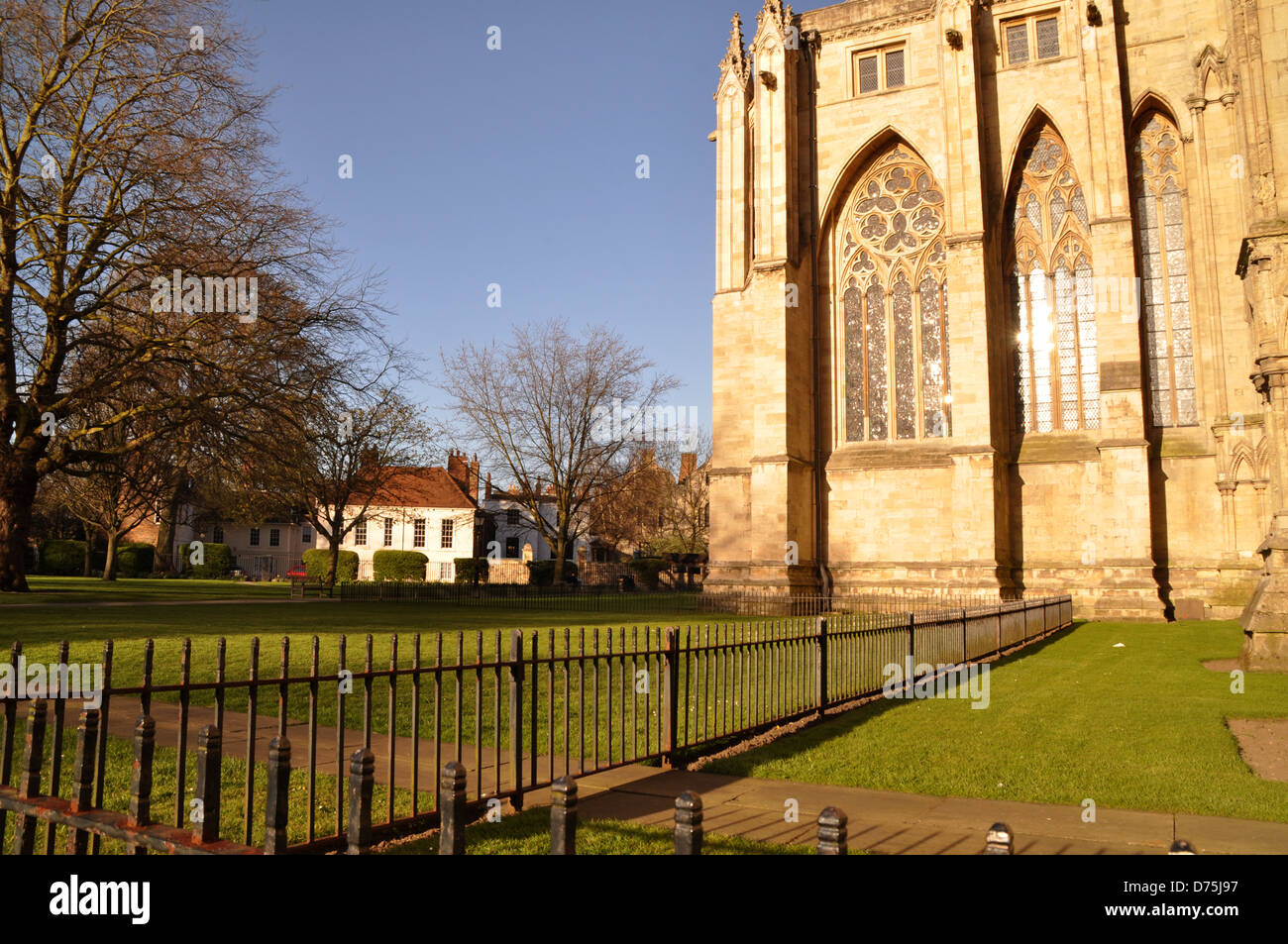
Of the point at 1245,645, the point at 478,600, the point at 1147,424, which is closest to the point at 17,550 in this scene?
the point at 478,600

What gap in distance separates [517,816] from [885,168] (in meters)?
27.3

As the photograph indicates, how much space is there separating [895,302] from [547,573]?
1003 inches

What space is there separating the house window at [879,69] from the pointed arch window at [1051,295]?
4.68 metres

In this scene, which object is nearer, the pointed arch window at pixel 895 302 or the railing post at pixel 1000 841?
the railing post at pixel 1000 841

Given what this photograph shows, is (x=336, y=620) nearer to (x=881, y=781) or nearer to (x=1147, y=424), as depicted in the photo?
Result: (x=881, y=781)

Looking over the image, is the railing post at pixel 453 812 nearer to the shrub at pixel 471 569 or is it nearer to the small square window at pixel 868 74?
the small square window at pixel 868 74

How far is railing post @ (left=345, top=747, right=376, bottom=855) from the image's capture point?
315 cm

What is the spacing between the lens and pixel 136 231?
1753 centimetres

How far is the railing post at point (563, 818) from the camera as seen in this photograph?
2594 millimetres

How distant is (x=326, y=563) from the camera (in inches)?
2096

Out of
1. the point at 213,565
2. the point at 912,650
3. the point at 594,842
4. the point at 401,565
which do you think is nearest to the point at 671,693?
the point at 594,842

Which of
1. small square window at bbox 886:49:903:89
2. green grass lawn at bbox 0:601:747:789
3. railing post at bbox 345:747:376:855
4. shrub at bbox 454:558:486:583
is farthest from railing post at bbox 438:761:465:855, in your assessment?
shrub at bbox 454:558:486:583

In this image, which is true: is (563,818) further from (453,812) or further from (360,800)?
(360,800)

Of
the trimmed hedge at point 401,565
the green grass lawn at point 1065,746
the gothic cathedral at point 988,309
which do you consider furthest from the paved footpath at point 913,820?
the trimmed hedge at point 401,565
